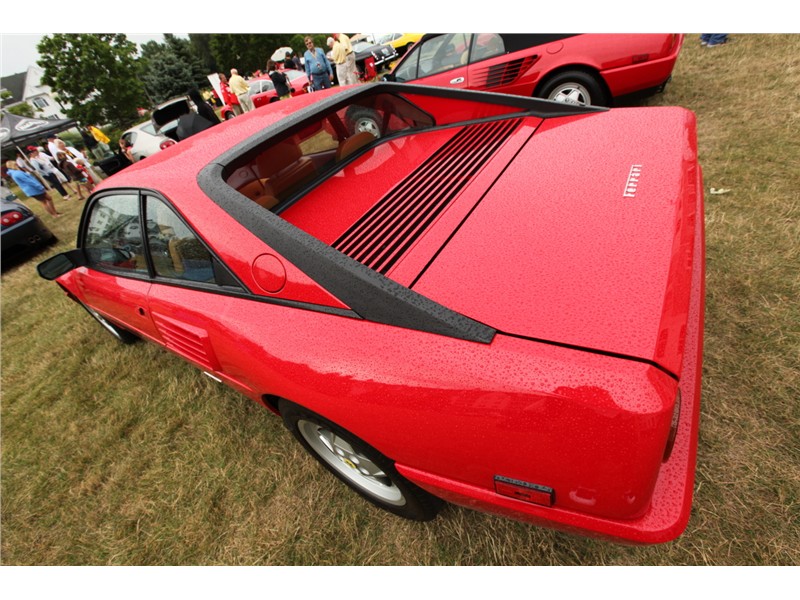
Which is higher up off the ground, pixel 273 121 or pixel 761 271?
pixel 273 121

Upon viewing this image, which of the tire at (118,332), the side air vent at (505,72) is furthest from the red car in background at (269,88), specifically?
the tire at (118,332)

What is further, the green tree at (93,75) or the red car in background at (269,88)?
the green tree at (93,75)

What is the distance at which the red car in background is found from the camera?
12000mm

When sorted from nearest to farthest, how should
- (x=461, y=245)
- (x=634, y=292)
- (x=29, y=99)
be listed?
(x=634, y=292)
(x=461, y=245)
(x=29, y=99)

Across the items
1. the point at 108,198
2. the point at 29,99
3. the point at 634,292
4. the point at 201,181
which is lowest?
the point at 29,99

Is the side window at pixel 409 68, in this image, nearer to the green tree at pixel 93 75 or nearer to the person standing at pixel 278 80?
the person standing at pixel 278 80

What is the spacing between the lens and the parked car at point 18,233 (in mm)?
5660

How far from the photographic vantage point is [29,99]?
5031cm

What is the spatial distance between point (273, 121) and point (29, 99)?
72719mm

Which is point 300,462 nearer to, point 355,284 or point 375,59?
point 355,284

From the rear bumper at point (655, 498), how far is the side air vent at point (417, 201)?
757 millimetres

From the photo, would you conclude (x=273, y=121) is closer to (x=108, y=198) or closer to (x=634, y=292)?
(x=108, y=198)

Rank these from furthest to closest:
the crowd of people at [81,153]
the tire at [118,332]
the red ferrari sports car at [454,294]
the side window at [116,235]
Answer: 1. the crowd of people at [81,153]
2. the tire at [118,332]
3. the side window at [116,235]
4. the red ferrari sports car at [454,294]

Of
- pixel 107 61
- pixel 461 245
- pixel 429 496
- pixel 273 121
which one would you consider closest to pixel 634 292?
pixel 461 245
